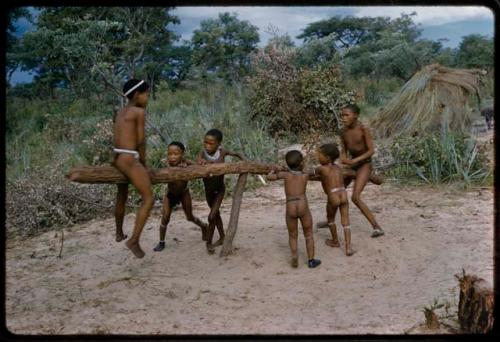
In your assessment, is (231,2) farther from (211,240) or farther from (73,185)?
(73,185)

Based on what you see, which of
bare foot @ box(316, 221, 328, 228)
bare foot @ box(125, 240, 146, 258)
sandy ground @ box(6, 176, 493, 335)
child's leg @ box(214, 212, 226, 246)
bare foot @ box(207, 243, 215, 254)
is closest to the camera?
sandy ground @ box(6, 176, 493, 335)

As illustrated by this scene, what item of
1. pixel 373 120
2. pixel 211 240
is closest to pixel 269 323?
pixel 211 240

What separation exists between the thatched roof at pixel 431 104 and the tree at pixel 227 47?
254 inches

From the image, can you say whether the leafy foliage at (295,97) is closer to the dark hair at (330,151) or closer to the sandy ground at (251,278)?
the sandy ground at (251,278)

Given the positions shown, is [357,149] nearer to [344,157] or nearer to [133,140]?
[344,157]

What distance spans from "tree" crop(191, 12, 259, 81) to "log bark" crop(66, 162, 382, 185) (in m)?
11.0

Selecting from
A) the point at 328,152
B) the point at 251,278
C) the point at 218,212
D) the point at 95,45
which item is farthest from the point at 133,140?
the point at 95,45

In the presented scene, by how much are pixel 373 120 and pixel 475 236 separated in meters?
5.19

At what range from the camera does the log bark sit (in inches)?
170

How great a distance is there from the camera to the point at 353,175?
5668 mm

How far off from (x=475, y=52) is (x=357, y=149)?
48.9ft

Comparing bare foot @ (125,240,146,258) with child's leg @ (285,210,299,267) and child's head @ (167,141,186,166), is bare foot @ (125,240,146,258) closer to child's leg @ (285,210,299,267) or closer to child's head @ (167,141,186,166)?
child's head @ (167,141,186,166)

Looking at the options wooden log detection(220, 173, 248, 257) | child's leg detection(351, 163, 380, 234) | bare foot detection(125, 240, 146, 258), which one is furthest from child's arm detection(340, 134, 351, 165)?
bare foot detection(125, 240, 146, 258)

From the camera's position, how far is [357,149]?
5645 mm
